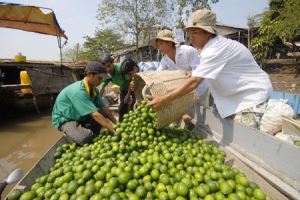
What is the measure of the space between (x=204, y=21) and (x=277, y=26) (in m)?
14.1

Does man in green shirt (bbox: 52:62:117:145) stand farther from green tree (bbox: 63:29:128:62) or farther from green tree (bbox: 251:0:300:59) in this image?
green tree (bbox: 63:29:128:62)

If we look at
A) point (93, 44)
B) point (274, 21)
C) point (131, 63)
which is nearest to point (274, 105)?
point (131, 63)

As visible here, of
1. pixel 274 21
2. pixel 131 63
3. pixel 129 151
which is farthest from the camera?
pixel 274 21

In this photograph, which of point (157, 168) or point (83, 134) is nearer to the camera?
point (157, 168)

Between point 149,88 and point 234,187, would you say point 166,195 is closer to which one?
point 234,187

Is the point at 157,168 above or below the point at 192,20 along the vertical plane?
below

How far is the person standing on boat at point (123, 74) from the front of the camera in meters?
5.11

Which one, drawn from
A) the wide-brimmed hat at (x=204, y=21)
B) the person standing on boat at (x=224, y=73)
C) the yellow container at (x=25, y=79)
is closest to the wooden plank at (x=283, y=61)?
the yellow container at (x=25, y=79)

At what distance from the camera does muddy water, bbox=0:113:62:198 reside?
5844mm

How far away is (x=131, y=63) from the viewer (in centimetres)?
508

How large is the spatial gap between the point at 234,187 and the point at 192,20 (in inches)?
72.6

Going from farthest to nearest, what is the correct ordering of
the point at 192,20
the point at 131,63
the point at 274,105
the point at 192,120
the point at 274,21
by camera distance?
the point at 274,21
the point at 131,63
the point at 192,120
the point at 274,105
the point at 192,20

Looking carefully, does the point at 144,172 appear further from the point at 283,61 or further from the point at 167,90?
the point at 283,61

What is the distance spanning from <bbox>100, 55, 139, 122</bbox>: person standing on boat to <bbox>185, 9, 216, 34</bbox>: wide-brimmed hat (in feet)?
7.63
